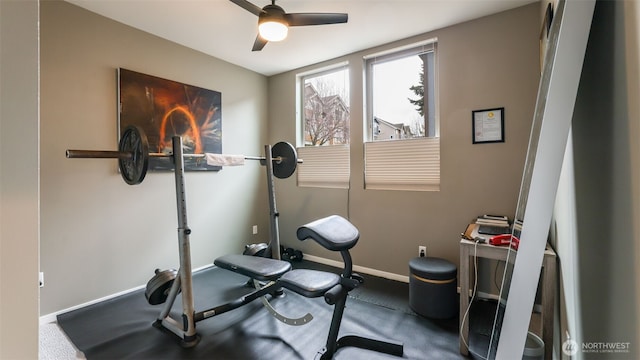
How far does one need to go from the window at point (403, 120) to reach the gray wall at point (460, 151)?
4.3 inches

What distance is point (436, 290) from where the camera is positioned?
7.56 ft

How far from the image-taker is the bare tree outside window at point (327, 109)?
11.9ft

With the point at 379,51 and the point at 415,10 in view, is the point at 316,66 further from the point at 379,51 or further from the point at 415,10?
the point at 415,10

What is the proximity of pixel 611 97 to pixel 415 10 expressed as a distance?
203cm

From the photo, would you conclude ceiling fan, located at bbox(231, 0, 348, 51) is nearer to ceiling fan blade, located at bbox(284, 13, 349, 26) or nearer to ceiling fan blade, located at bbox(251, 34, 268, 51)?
ceiling fan blade, located at bbox(284, 13, 349, 26)

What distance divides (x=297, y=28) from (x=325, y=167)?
5.54 ft

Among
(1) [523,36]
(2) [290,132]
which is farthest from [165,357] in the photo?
(1) [523,36]

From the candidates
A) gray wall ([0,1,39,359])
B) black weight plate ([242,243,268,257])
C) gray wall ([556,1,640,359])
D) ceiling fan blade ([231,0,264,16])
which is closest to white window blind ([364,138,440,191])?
black weight plate ([242,243,268,257])

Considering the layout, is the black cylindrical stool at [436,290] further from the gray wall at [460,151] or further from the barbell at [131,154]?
the barbell at [131,154]

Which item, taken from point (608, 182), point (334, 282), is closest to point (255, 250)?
point (334, 282)

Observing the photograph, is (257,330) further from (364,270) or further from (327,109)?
(327,109)

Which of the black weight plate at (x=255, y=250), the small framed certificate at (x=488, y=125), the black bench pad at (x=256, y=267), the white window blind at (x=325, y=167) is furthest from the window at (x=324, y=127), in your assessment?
the black bench pad at (x=256, y=267)

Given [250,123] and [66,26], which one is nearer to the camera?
[66,26]

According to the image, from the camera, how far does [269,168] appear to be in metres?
2.75
